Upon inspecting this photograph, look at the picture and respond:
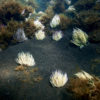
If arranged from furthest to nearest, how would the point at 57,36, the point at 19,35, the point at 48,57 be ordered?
the point at 57,36 → the point at 19,35 → the point at 48,57

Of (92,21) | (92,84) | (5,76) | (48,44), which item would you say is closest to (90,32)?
(92,21)

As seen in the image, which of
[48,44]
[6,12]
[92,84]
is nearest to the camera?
[92,84]

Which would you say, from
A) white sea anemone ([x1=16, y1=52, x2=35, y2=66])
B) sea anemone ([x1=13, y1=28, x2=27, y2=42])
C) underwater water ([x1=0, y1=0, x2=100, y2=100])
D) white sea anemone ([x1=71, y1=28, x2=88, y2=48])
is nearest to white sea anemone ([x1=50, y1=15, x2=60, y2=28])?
underwater water ([x1=0, y1=0, x2=100, y2=100])

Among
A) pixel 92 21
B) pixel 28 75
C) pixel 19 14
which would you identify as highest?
pixel 19 14

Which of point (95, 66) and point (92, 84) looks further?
point (95, 66)

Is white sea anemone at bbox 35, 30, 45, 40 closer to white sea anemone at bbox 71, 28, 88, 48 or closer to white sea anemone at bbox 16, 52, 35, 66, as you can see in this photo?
white sea anemone at bbox 71, 28, 88, 48

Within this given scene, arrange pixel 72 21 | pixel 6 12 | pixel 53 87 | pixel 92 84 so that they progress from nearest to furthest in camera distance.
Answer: pixel 92 84
pixel 53 87
pixel 6 12
pixel 72 21

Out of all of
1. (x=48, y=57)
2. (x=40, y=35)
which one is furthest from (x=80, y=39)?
(x=40, y=35)

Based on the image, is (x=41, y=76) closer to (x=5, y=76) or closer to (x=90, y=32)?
(x=5, y=76)

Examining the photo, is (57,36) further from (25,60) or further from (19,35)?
(25,60)
